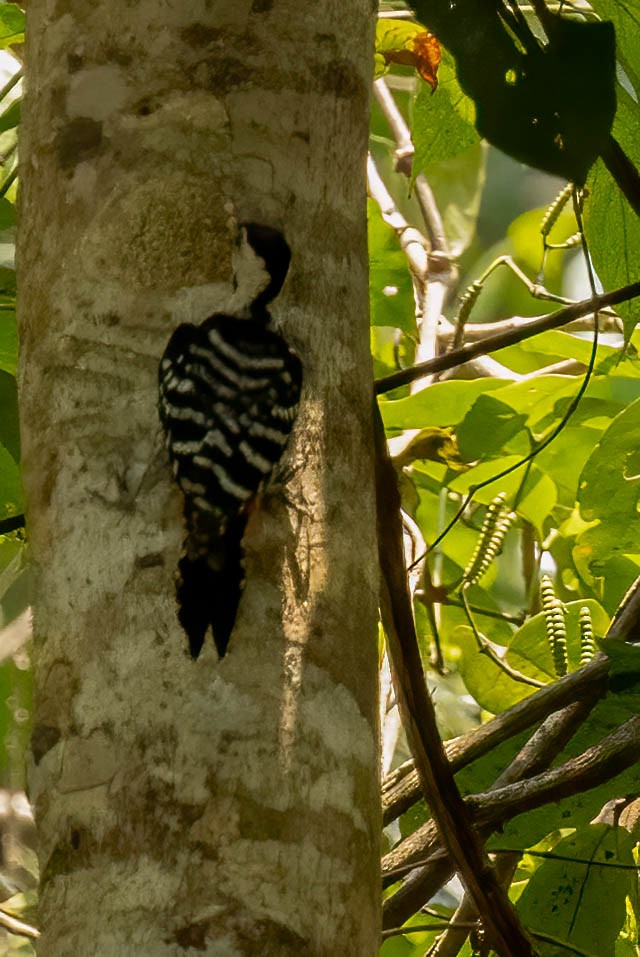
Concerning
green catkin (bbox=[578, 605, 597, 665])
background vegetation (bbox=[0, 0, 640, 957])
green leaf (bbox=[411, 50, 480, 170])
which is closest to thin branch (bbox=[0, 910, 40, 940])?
background vegetation (bbox=[0, 0, 640, 957])

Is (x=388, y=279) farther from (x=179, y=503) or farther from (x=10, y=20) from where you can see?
(x=179, y=503)

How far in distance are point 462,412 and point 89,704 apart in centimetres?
107

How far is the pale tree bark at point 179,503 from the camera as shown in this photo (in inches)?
28.6

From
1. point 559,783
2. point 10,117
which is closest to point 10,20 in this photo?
point 10,117

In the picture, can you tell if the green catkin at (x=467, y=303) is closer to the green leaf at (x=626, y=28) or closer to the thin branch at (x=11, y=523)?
the green leaf at (x=626, y=28)

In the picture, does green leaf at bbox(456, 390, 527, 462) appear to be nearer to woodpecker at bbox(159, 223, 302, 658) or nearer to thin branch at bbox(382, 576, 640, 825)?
thin branch at bbox(382, 576, 640, 825)

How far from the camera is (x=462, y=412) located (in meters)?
1.77

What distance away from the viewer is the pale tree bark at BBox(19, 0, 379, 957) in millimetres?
726

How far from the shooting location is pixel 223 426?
0.88 m

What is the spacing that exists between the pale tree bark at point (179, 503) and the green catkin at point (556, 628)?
0.76m

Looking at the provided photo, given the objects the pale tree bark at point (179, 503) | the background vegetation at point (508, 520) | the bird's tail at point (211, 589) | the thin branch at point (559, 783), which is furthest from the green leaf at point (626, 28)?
the bird's tail at point (211, 589)

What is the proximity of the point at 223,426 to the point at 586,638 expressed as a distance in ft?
2.83

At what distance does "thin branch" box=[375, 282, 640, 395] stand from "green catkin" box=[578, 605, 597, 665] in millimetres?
508

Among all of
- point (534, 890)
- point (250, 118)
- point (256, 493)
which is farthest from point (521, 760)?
point (250, 118)
